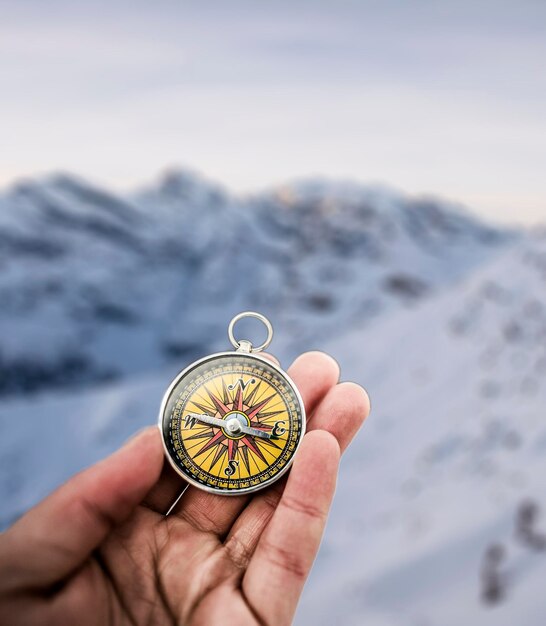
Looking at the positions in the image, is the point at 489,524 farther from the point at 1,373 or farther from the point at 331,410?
the point at 1,373

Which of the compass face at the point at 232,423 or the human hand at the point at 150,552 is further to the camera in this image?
the compass face at the point at 232,423

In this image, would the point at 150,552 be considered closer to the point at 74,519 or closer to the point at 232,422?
the point at 74,519

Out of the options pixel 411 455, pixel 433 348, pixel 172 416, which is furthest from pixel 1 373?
pixel 172 416

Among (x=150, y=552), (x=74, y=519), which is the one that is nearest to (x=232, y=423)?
(x=150, y=552)

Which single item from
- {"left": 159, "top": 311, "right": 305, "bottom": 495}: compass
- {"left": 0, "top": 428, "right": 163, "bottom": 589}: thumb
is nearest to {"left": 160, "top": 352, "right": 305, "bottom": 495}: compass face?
{"left": 159, "top": 311, "right": 305, "bottom": 495}: compass

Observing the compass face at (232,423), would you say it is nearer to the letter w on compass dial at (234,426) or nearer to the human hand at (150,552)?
the letter w on compass dial at (234,426)

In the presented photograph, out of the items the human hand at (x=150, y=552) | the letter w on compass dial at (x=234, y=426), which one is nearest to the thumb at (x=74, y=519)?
the human hand at (x=150, y=552)

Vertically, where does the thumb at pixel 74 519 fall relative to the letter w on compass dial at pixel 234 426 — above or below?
below
